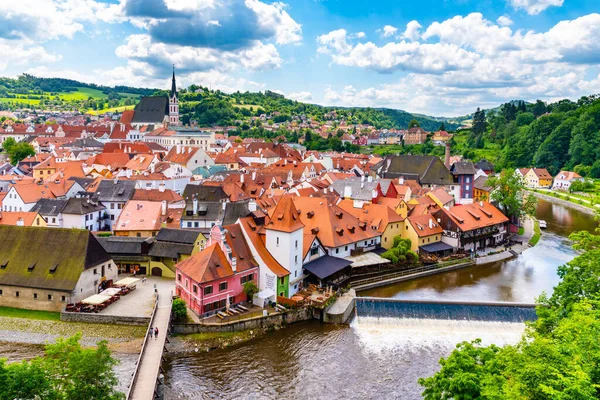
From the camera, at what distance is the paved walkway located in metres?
23.3

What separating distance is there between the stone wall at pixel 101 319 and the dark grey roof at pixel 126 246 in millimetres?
9395

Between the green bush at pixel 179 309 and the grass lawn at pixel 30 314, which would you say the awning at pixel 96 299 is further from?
the green bush at pixel 179 309

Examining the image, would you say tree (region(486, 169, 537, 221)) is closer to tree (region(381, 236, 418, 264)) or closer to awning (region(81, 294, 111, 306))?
tree (region(381, 236, 418, 264))

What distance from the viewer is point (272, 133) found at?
185 m

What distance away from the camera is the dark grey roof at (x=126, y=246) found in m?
41.3

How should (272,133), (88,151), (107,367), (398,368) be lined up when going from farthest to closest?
(272,133), (88,151), (398,368), (107,367)

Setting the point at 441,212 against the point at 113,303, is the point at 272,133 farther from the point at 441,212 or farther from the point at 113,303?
the point at 113,303

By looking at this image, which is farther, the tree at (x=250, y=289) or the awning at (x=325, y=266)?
the awning at (x=325, y=266)

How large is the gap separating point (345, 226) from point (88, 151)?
8190 cm

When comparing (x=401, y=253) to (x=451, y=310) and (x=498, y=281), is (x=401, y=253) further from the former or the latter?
(x=451, y=310)

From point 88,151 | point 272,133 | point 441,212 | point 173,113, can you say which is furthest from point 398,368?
point 272,133

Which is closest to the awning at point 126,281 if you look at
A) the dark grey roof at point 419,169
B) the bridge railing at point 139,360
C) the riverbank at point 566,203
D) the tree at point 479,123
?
the bridge railing at point 139,360

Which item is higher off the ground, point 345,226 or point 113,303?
point 345,226

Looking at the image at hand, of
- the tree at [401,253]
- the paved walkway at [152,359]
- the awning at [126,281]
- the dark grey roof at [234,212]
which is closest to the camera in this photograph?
the paved walkway at [152,359]
